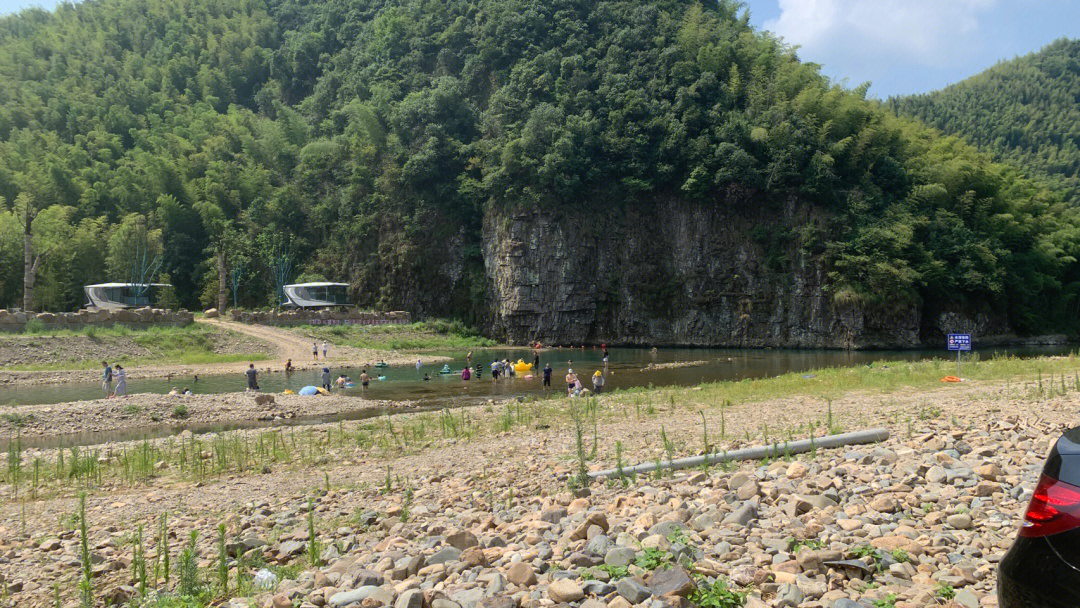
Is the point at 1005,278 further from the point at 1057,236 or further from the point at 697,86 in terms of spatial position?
the point at 697,86

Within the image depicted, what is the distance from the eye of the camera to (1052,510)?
3.33m

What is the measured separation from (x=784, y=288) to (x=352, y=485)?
62.1m

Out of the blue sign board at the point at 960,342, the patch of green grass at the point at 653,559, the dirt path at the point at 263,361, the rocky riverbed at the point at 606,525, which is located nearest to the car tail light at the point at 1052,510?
the rocky riverbed at the point at 606,525

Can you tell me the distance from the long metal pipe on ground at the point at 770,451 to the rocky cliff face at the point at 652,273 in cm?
5892

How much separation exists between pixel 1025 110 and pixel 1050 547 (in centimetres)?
17294

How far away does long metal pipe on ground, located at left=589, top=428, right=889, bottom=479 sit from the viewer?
9.53m

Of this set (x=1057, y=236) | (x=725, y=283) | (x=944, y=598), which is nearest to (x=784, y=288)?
(x=725, y=283)

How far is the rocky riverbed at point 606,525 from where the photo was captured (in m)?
4.99

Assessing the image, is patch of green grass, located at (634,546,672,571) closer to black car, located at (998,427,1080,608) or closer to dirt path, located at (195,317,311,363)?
black car, located at (998,427,1080,608)

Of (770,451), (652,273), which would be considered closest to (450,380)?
(770,451)

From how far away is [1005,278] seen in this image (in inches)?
2494

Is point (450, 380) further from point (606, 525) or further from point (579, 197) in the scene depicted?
point (579, 197)

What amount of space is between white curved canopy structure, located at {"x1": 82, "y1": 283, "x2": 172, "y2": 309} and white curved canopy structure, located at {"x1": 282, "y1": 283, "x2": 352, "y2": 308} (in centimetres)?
1507

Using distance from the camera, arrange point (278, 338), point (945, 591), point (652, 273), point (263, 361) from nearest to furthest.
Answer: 1. point (945, 591)
2. point (263, 361)
3. point (278, 338)
4. point (652, 273)
